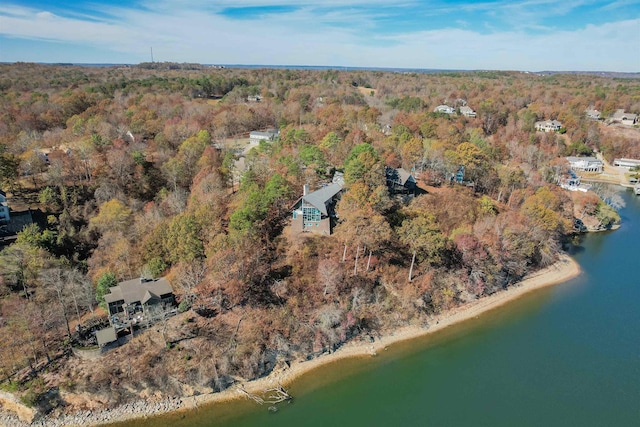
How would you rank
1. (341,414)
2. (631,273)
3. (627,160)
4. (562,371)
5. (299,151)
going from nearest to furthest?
1. (341,414)
2. (562,371)
3. (631,273)
4. (299,151)
5. (627,160)

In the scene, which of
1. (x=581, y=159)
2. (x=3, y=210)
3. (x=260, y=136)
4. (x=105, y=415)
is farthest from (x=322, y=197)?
(x=581, y=159)

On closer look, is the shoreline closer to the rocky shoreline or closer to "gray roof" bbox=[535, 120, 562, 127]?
the rocky shoreline

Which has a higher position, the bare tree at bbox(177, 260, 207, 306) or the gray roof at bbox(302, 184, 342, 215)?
the gray roof at bbox(302, 184, 342, 215)

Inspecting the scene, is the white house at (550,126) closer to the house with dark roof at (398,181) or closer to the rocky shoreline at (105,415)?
the house with dark roof at (398,181)

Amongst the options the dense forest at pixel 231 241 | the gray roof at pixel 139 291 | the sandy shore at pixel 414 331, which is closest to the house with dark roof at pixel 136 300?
the gray roof at pixel 139 291

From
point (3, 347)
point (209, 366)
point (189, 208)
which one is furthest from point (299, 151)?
point (3, 347)

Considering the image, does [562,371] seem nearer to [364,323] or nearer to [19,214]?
[364,323]

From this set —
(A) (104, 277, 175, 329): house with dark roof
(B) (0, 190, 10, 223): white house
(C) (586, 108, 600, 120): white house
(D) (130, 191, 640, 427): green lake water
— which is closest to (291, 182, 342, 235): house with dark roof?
(D) (130, 191, 640, 427): green lake water
